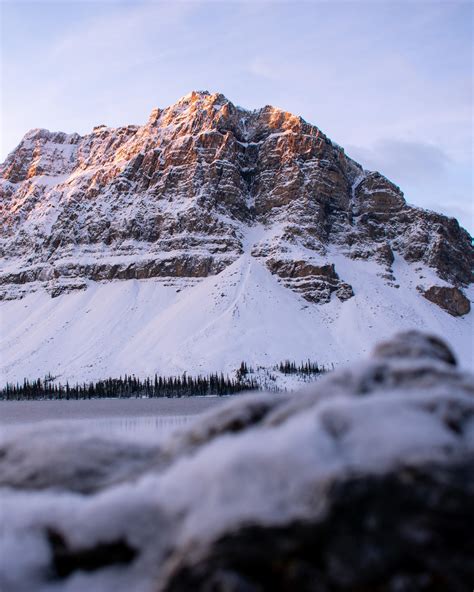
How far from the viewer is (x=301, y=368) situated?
154000 millimetres

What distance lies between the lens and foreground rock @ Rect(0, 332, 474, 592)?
736 cm

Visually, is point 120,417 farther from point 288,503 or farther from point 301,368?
point 301,368

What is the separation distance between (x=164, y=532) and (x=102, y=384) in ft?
500

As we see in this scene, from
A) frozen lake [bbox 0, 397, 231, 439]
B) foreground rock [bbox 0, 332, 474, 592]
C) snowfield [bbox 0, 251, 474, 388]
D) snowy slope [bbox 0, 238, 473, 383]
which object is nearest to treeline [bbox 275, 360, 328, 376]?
snowy slope [bbox 0, 238, 473, 383]

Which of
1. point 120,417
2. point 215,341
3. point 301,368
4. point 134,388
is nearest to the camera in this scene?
point 120,417

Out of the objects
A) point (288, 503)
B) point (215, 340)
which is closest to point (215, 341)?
point (215, 340)

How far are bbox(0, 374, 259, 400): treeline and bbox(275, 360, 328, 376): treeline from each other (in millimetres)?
9919

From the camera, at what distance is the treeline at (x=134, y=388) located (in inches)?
5551

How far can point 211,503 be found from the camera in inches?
308

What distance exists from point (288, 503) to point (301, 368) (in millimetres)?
148058

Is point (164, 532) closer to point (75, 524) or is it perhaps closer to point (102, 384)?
point (75, 524)

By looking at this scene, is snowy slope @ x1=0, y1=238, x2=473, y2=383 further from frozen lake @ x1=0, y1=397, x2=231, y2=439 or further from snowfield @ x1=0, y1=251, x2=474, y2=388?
frozen lake @ x1=0, y1=397, x2=231, y2=439

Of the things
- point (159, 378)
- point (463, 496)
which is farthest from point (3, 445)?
→ point (159, 378)

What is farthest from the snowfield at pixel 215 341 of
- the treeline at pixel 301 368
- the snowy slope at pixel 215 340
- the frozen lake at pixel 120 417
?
the frozen lake at pixel 120 417
